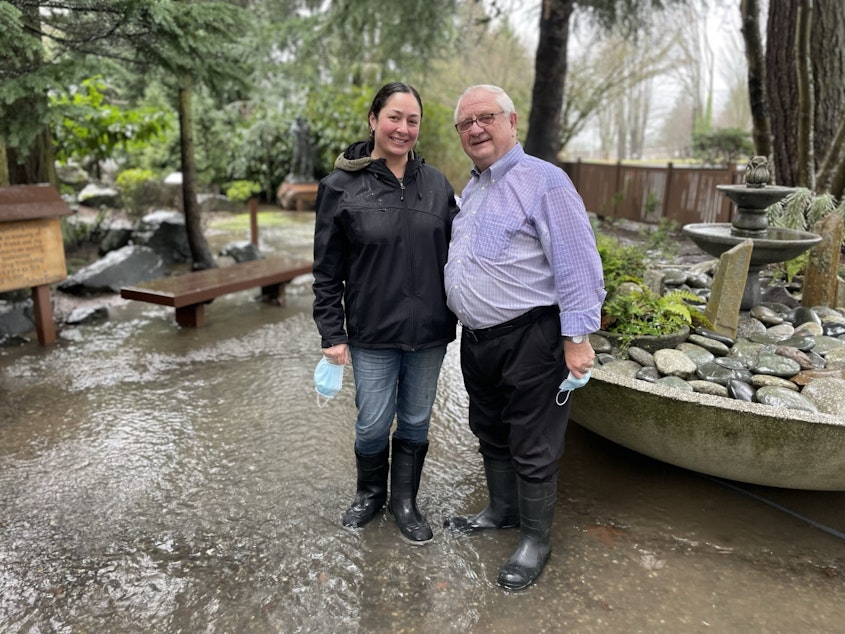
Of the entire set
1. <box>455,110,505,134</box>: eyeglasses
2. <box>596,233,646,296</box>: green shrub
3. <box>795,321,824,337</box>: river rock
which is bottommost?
<box>795,321,824,337</box>: river rock

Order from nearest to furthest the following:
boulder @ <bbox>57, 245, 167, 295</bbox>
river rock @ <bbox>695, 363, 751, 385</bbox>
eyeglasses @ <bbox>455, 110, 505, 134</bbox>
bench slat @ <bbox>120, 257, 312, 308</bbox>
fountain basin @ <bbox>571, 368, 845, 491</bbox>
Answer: eyeglasses @ <bbox>455, 110, 505, 134</bbox> → fountain basin @ <bbox>571, 368, 845, 491</bbox> → river rock @ <bbox>695, 363, 751, 385</bbox> → bench slat @ <bbox>120, 257, 312, 308</bbox> → boulder @ <bbox>57, 245, 167, 295</bbox>

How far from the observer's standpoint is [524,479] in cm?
264

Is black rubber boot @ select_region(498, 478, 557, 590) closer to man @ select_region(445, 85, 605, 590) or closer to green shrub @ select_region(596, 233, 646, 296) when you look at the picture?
man @ select_region(445, 85, 605, 590)

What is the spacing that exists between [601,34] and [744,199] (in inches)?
307

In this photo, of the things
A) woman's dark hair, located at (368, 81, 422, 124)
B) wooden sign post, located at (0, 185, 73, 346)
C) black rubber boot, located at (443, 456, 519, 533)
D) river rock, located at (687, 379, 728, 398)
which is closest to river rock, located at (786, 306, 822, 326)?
river rock, located at (687, 379, 728, 398)

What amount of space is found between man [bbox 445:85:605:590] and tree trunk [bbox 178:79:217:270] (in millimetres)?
6426

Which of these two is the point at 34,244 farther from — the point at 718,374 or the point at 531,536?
the point at 718,374

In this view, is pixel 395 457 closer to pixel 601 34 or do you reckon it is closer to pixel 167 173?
pixel 601 34

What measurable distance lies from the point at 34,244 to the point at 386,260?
13.4 ft

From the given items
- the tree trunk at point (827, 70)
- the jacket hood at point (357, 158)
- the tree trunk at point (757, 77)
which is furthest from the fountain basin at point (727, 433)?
the tree trunk at point (757, 77)

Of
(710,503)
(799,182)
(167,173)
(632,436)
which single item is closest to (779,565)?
(710,503)

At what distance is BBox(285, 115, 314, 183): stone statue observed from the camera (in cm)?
1619

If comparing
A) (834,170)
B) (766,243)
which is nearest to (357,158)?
(766,243)

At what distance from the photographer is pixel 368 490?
3.12 metres
